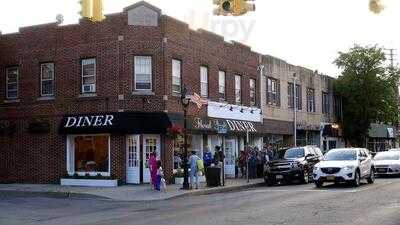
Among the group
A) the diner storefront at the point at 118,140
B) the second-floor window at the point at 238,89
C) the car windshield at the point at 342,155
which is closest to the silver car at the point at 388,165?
the car windshield at the point at 342,155

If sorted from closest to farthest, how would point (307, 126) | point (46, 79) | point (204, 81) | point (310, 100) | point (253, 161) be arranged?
point (46, 79) → point (253, 161) → point (204, 81) → point (307, 126) → point (310, 100)

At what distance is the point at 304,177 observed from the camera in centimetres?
2670

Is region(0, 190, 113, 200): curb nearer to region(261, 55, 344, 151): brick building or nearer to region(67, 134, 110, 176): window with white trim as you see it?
region(67, 134, 110, 176): window with white trim

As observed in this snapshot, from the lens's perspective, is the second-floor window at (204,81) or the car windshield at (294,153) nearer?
the car windshield at (294,153)

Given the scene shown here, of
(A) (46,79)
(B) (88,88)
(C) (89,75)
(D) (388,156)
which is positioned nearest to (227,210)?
(B) (88,88)

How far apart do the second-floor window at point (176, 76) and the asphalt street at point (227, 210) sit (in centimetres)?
786

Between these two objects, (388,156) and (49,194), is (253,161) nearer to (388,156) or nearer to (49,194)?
(388,156)

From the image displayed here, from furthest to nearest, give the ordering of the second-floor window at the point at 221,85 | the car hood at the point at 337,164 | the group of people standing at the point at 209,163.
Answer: the second-floor window at the point at 221,85
the car hood at the point at 337,164
the group of people standing at the point at 209,163

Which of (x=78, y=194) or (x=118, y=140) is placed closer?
(x=78, y=194)

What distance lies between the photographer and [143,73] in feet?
86.9

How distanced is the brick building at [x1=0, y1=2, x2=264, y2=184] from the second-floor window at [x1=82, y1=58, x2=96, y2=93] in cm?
5

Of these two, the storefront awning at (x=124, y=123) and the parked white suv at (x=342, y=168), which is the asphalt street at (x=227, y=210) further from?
the storefront awning at (x=124, y=123)

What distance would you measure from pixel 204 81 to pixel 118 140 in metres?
6.57

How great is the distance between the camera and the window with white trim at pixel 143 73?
2639cm
